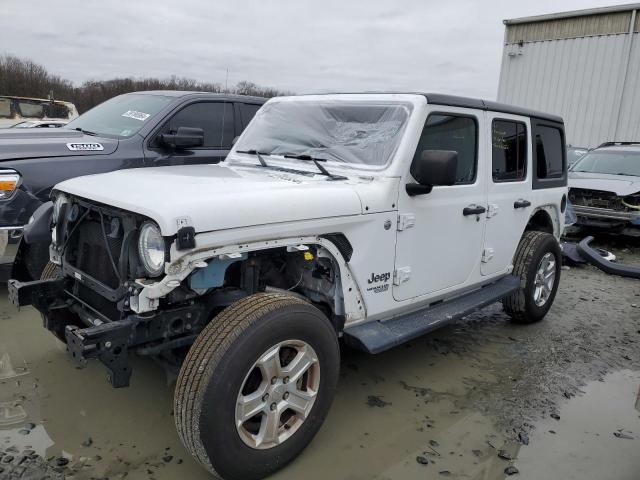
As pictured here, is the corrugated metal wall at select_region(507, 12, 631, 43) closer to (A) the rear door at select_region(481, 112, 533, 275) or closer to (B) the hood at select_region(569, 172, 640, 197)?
(B) the hood at select_region(569, 172, 640, 197)

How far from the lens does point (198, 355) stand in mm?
2461

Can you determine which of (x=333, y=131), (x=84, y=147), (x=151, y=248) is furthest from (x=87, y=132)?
(x=151, y=248)

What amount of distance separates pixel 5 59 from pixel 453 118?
4814cm

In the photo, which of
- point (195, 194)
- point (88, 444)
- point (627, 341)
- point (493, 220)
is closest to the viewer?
point (195, 194)

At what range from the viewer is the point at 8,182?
180 inches

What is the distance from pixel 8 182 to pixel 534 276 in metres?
4.70

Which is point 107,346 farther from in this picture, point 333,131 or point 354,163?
point 333,131

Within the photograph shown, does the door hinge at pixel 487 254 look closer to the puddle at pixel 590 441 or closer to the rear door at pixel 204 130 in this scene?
the puddle at pixel 590 441

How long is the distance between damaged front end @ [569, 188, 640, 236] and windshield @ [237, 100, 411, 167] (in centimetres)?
691

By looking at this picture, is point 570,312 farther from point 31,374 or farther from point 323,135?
point 31,374

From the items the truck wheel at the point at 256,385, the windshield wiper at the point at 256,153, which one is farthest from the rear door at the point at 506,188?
the truck wheel at the point at 256,385

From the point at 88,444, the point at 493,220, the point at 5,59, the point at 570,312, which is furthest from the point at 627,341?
the point at 5,59

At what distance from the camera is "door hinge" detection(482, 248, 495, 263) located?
422 centimetres

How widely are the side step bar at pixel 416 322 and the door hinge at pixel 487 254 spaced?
287mm
